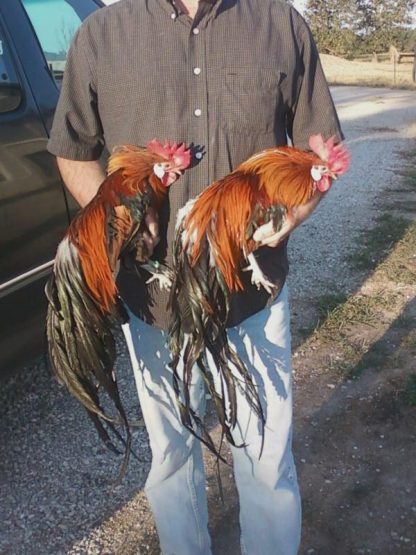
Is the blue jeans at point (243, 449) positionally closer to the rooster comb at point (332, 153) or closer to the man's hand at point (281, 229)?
the man's hand at point (281, 229)

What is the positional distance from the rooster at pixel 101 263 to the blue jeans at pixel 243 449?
5.9 inches

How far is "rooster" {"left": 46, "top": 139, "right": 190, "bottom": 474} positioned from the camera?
1.74m

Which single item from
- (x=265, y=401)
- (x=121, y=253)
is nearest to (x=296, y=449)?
(x=265, y=401)

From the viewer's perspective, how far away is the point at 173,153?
1.71 m

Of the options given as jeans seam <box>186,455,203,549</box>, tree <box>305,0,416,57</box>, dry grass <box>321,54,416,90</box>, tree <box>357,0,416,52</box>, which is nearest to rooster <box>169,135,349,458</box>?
jeans seam <box>186,455,203,549</box>

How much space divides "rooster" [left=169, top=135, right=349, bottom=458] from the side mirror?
5.14ft

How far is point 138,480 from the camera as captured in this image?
3.05m

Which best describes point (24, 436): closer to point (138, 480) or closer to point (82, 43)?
point (138, 480)

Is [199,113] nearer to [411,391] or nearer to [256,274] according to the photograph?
[256,274]

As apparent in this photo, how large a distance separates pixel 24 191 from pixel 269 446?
5.32 ft

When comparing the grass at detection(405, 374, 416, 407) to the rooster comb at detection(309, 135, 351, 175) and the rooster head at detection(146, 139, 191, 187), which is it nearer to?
the rooster comb at detection(309, 135, 351, 175)

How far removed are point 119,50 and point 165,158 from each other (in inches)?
13.2

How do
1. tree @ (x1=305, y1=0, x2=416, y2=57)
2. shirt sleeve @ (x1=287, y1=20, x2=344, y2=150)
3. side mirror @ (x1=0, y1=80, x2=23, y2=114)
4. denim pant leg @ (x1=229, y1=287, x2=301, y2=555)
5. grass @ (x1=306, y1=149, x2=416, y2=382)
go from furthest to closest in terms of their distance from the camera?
1. tree @ (x1=305, y1=0, x2=416, y2=57)
2. grass @ (x1=306, y1=149, x2=416, y2=382)
3. side mirror @ (x1=0, y1=80, x2=23, y2=114)
4. denim pant leg @ (x1=229, y1=287, x2=301, y2=555)
5. shirt sleeve @ (x1=287, y1=20, x2=344, y2=150)

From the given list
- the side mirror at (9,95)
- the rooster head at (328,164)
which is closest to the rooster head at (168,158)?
the rooster head at (328,164)
